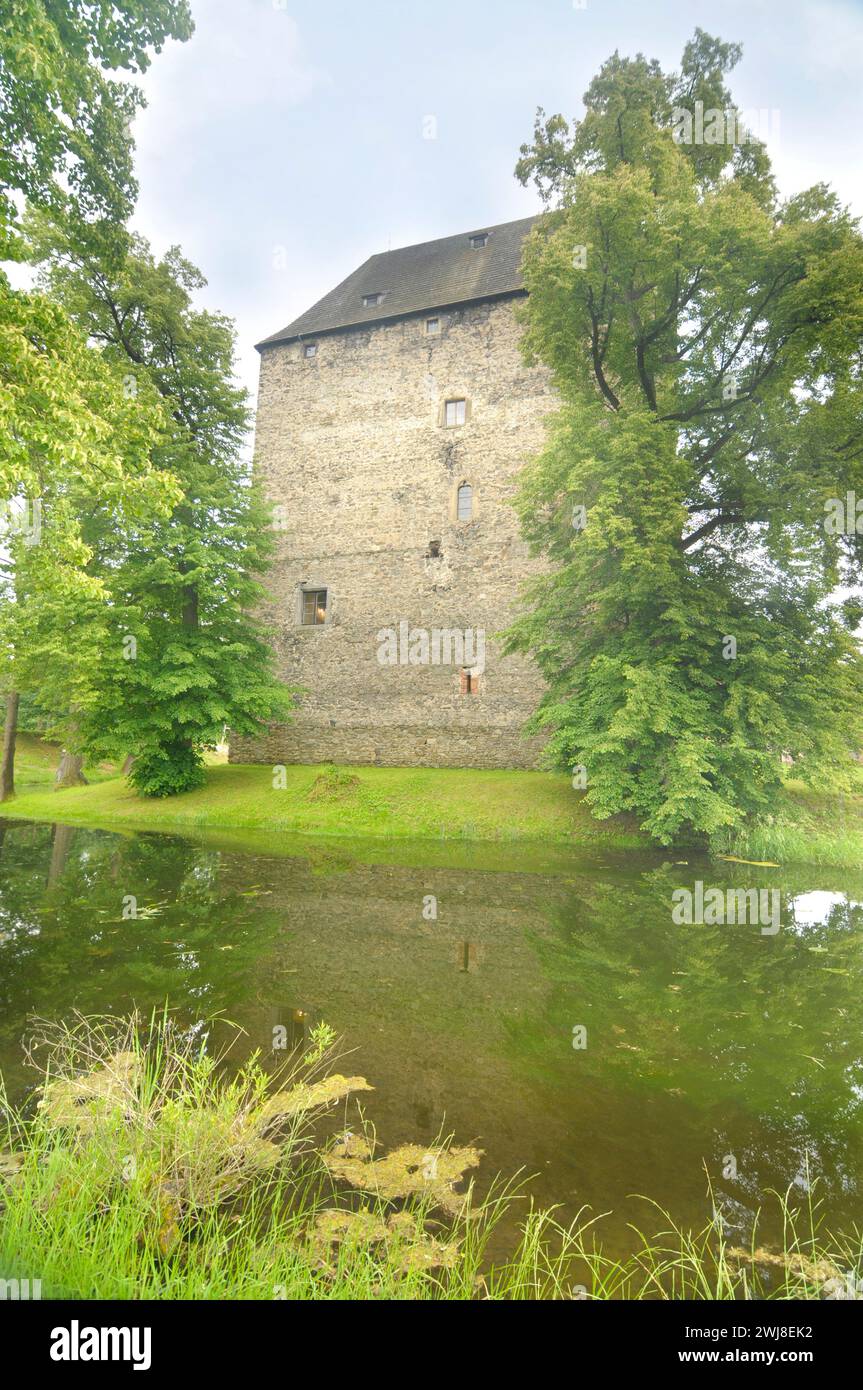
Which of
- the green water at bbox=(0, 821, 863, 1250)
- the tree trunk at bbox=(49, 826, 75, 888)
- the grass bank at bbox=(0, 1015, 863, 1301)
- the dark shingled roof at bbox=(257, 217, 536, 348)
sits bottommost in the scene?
the tree trunk at bbox=(49, 826, 75, 888)

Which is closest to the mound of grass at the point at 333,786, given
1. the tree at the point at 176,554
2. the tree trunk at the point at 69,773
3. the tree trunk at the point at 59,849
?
the tree at the point at 176,554

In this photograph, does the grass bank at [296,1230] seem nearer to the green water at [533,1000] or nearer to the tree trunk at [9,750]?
the green water at [533,1000]

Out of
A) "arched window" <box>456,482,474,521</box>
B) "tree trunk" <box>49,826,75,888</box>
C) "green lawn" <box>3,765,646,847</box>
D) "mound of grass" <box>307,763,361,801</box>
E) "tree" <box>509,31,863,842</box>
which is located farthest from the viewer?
"arched window" <box>456,482,474,521</box>

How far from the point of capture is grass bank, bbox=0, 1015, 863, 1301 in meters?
1.89

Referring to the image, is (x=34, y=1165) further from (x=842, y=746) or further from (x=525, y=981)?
(x=842, y=746)

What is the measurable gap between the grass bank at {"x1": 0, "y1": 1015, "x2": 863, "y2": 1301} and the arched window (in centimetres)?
2093

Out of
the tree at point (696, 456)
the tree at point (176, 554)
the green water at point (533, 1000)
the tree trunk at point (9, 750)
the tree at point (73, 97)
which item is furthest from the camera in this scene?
the tree trunk at point (9, 750)

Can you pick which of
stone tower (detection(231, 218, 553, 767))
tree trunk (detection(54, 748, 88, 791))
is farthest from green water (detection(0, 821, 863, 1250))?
tree trunk (detection(54, 748, 88, 791))

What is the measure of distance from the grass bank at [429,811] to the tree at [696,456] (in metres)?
1.28

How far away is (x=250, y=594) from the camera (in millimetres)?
17703

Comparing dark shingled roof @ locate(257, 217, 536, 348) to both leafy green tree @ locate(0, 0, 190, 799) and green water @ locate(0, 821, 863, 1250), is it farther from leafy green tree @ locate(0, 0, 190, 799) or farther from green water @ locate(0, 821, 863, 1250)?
green water @ locate(0, 821, 863, 1250)

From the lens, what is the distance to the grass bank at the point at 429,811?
1249 centimetres

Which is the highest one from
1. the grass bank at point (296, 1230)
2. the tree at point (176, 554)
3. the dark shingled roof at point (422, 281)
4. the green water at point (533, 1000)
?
the dark shingled roof at point (422, 281)

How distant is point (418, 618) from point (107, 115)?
14923mm
